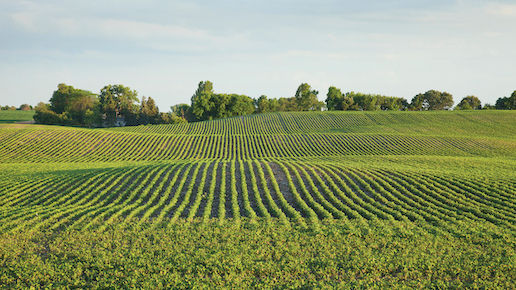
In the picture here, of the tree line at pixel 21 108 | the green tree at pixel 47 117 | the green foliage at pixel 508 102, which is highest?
the tree line at pixel 21 108

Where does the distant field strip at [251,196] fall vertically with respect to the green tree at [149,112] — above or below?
below

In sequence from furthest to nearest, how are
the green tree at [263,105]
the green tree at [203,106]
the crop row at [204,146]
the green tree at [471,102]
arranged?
the green tree at [263,105] < the green tree at [471,102] < the green tree at [203,106] < the crop row at [204,146]

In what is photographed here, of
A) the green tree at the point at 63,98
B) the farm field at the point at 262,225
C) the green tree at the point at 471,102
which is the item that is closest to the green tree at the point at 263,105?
Result: the green tree at the point at 63,98

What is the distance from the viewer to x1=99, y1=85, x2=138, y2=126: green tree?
305 ft

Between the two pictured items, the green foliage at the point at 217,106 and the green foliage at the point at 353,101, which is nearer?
the green foliage at the point at 217,106

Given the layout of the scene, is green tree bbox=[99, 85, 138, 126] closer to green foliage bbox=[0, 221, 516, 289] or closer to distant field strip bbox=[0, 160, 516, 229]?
distant field strip bbox=[0, 160, 516, 229]

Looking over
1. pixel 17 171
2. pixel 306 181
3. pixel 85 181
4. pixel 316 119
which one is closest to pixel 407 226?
pixel 306 181

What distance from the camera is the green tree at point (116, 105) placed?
93062 mm

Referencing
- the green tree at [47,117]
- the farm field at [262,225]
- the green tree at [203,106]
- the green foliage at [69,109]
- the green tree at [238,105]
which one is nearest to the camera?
the farm field at [262,225]

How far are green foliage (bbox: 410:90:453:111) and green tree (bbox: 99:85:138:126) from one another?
107 metres

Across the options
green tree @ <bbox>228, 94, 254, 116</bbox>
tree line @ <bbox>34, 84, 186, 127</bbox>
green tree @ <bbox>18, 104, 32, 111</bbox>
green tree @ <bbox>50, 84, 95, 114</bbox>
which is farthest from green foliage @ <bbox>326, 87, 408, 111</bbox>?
green tree @ <bbox>18, 104, 32, 111</bbox>

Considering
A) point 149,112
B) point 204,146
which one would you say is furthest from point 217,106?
point 204,146

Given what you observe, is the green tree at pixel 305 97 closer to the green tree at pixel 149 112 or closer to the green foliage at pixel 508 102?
the green tree at pixel 149 112

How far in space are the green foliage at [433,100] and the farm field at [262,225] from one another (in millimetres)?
102135
